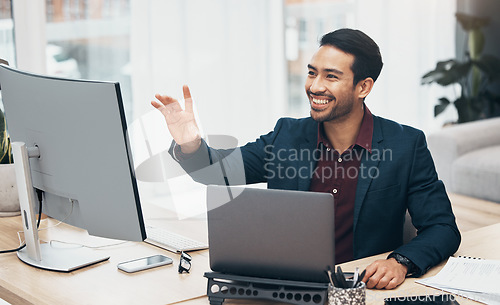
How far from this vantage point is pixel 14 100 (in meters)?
1.67

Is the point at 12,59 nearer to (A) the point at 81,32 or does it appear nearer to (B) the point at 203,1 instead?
(A) the point at 81,32

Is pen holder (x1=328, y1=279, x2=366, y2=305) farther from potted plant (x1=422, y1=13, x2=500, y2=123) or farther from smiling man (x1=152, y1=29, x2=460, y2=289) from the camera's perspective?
potted plant (x1=422, y1=13, x2=500, y2=123)

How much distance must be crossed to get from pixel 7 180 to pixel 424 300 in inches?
52.9

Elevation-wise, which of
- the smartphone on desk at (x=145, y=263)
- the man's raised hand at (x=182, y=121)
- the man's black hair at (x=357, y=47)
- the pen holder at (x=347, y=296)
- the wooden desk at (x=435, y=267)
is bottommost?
the wooden desk at (x=435, y=267)

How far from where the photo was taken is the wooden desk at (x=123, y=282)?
138cm

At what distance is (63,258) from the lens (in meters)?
1.63

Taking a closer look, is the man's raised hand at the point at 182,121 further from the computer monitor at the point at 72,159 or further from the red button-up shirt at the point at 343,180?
the red button-up shirt at the point at 343,180

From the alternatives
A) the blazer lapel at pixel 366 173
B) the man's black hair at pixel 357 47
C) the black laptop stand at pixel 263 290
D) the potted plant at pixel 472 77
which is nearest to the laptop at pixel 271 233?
the black laptop stand at pixel 263 290

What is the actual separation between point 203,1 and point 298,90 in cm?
115

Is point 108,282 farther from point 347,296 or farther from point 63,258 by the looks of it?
point 347,296

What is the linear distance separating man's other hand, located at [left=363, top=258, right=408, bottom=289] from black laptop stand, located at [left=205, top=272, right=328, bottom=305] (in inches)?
6.2

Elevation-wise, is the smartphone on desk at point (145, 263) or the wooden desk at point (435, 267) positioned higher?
the smartphone on desk at point (145, 263)

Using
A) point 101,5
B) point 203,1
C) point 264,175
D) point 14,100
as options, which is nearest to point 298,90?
point 203,1

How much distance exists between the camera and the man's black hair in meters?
1.84
